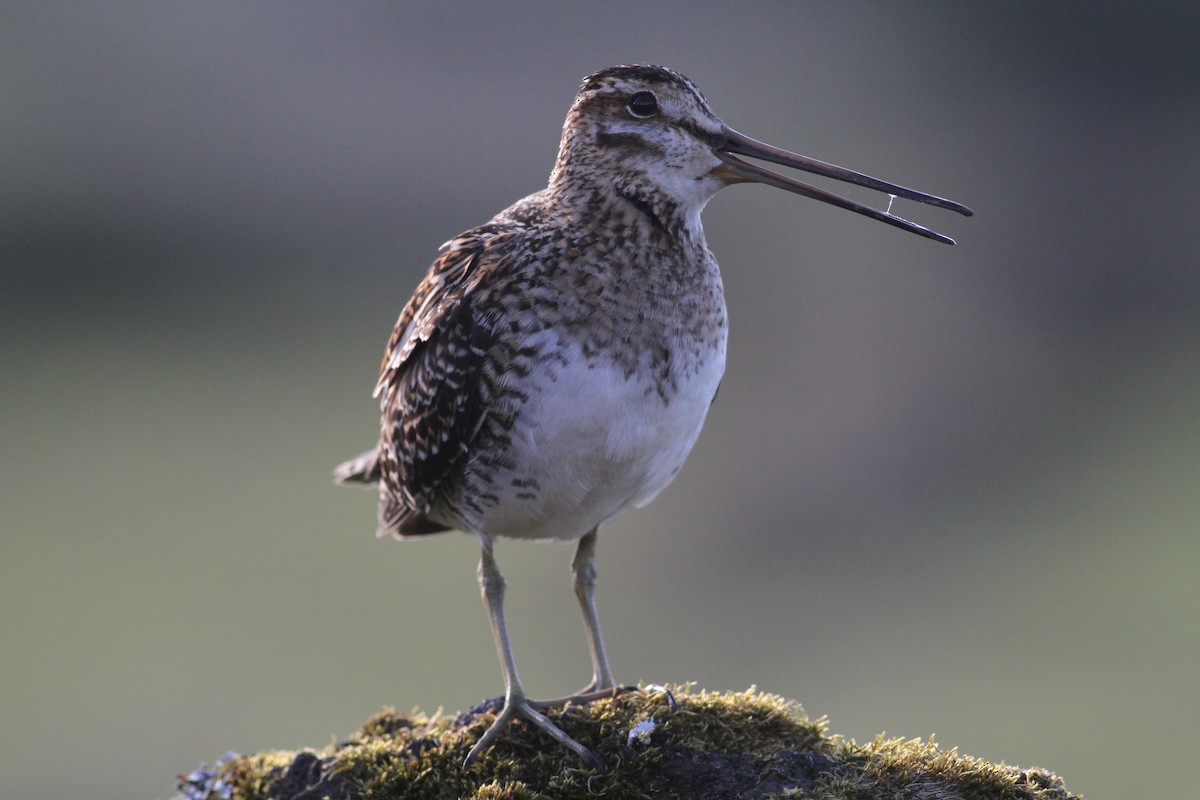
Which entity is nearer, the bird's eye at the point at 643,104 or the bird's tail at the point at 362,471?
the bird's eye at the point at 643,104

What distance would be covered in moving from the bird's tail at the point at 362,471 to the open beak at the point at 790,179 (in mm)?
2090

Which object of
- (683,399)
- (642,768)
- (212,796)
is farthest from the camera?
(212,796)

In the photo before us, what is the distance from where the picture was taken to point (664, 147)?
434 cm

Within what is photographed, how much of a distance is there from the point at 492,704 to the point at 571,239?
1.76m

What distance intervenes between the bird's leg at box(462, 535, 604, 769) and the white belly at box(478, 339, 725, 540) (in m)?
0.36

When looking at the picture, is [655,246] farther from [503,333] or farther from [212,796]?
[212,796]

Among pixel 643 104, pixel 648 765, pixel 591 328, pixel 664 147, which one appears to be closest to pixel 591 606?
pixel 648 765

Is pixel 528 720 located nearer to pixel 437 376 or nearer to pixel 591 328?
pixel 437 376

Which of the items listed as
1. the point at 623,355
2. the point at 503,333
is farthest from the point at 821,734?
the point at 503,333

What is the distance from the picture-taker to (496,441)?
14.3ft

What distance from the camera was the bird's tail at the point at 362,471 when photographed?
5539 millimetres

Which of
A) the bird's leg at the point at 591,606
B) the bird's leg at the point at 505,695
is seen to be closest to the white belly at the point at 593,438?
the bird's leg at the point at 505,695

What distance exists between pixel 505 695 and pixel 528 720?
0.16 meters

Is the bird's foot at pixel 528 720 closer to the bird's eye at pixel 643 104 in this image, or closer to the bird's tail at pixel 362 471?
the bird's tail at pixel 362 471
